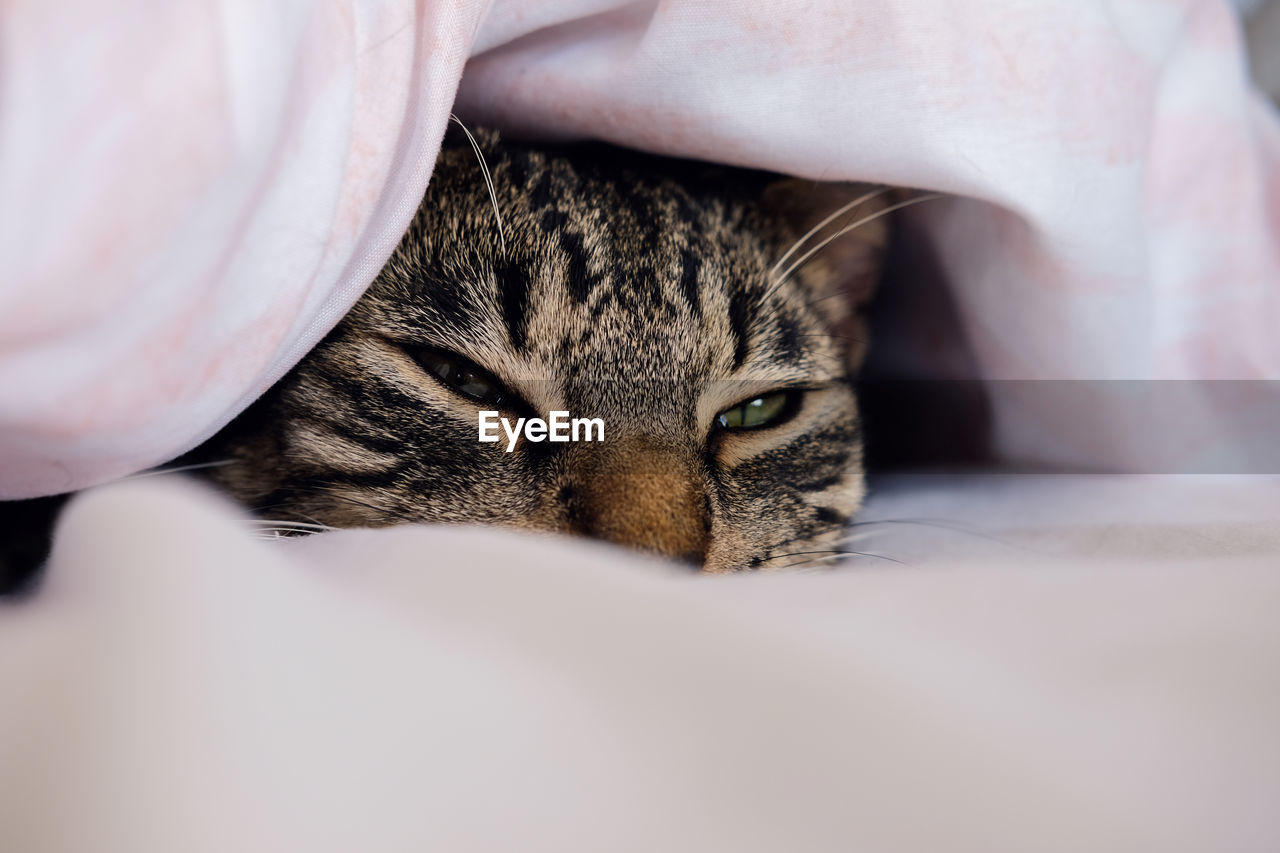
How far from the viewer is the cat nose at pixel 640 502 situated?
0.70 meters

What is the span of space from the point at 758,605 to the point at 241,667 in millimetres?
295

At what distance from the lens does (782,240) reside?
1.04m

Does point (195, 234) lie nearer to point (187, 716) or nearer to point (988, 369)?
point (187, 716)

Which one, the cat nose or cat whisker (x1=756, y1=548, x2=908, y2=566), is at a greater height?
the cat nose

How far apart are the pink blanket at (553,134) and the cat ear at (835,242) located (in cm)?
9

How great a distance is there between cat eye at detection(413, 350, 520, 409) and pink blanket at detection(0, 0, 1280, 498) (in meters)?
0.14

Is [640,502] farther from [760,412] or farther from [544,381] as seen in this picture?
[760,412]

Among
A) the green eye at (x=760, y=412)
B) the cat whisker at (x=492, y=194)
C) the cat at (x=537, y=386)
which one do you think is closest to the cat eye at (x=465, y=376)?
the cat at (x=537, y=386)

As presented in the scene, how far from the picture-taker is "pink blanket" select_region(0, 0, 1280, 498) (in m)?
0.48

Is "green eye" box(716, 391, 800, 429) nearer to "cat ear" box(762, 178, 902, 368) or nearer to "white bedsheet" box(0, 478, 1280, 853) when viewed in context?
"cat ear" box(762, 178, 902, 368)

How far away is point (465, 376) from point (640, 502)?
222 millimetres

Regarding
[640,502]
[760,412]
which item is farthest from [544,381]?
[760,412]

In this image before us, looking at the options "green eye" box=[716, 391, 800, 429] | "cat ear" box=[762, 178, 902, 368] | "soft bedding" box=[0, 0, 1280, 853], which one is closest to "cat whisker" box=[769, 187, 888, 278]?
"cat ear" box=[762, 178, 902, 368]

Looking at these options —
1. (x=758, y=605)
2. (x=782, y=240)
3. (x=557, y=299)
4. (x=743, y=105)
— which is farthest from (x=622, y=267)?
(x=758, y=605)
